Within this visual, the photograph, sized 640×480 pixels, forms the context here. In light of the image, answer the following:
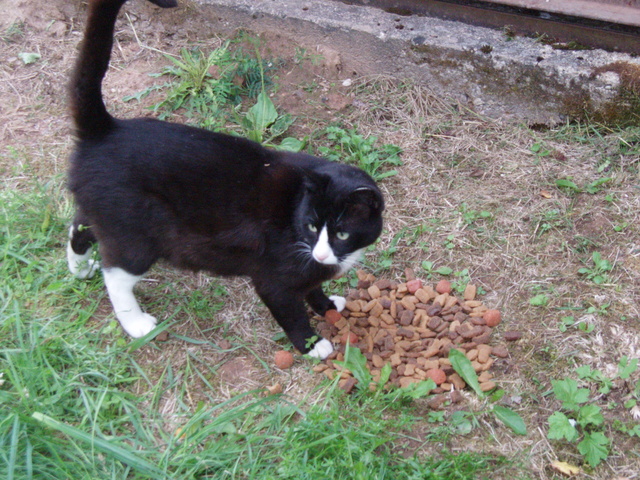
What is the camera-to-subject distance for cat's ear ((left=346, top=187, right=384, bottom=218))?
2297 mm

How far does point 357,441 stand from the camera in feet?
7.16

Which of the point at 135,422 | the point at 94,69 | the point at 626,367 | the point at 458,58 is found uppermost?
the point at 94,69

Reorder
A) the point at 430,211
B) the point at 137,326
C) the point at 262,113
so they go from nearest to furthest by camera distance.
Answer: the point at 137,326 → the point at 430,211 → the point at 262,113

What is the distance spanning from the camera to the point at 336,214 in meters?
2.36

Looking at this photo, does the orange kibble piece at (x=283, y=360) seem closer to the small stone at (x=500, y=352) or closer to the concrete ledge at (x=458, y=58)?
the small stone at (x=500, y=352)

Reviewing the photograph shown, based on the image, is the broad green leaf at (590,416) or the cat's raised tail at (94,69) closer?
the cat's raised tail at (94,69)

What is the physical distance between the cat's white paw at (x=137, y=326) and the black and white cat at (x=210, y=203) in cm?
21

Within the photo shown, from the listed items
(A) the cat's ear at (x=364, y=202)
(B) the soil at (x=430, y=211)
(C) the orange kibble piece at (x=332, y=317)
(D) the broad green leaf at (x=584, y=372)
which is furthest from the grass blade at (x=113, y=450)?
(D) the broad green leaf at (x=584, y=372)

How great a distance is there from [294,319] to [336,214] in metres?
0.55

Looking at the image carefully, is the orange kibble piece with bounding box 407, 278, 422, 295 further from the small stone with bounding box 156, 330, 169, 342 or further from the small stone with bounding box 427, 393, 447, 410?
the small stone with bounding box 156, 330, 169, 342

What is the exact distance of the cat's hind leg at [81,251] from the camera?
2.75 meters

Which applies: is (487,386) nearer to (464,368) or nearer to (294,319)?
(464,368)

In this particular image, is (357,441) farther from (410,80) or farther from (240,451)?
(410,80)

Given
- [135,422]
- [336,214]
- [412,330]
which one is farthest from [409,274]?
[135,422]
